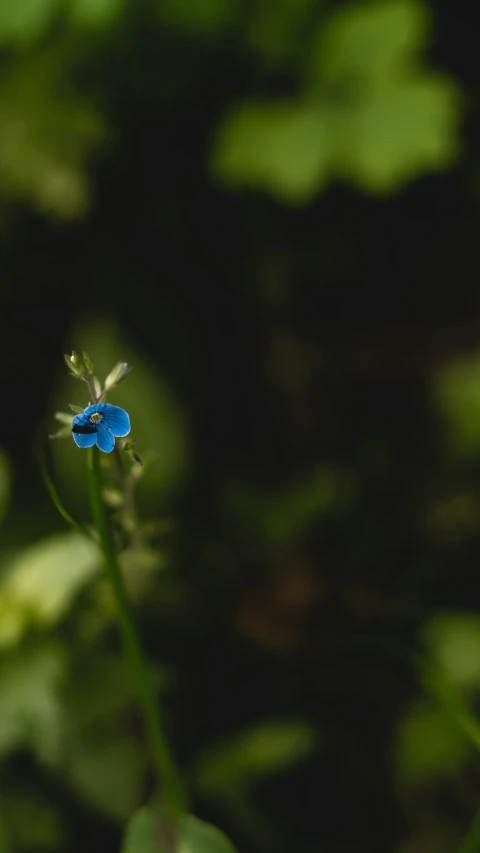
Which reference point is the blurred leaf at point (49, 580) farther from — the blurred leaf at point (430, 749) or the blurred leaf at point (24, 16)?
the blurred leaf at point (24, 16)

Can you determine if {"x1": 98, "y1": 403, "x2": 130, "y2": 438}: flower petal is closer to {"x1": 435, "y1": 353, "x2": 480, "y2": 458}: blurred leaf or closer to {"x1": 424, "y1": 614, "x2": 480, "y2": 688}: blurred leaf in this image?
{"x1": 424, "y1": 614, "x2": 480, "y2": 688}: blurred leaf

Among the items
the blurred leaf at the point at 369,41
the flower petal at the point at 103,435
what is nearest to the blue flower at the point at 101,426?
the flower petal at the point at 103,435

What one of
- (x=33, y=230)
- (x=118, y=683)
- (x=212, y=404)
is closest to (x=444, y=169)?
(x=212, y=404)

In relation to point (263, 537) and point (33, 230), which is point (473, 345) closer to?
point (263, 537)

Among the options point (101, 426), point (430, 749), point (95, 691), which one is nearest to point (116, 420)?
point (101, 426)

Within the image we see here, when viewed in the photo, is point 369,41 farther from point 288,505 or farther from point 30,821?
point 30,821
